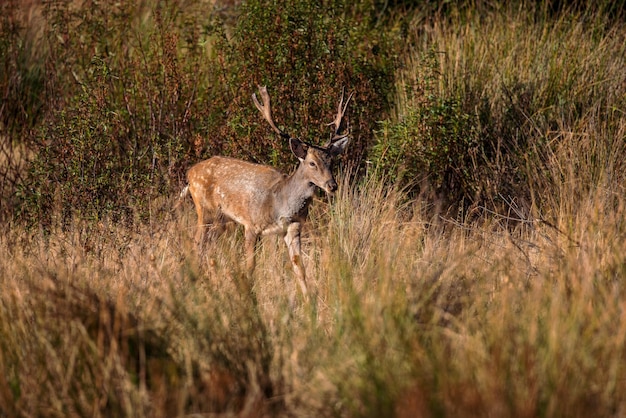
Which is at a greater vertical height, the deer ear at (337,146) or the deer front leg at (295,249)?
the deer ear at (337,146)

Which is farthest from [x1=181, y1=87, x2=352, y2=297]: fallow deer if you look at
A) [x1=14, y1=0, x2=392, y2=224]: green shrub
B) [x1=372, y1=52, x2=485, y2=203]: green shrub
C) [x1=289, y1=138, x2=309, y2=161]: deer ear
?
[x1=372, y1=52, x2=485, y2=203]: green shrub

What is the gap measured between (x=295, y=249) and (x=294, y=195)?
0.46m

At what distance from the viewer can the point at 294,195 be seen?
790 cm

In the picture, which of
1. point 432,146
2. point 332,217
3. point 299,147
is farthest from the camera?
point 432,146

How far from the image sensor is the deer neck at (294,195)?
7.86m

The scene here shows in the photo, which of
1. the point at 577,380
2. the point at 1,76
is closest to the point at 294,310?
the point at 577,380

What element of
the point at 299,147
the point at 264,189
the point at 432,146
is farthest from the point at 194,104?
the point at 432,146

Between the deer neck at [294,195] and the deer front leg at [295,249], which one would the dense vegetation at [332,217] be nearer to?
the deer front leg at [295,249]

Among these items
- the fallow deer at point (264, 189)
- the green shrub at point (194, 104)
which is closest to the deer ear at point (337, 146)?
the fallow deer at point (264, 189)

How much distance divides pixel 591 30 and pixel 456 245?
4.34 meters

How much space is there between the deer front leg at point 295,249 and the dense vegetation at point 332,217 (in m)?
0.10

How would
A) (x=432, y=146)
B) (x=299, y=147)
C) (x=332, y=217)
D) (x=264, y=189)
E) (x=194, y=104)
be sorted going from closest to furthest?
1. (x=332, y=217)
2. (x=299, y=147)
3. (x=264, y=189)
4. (x=432, y=146)
5. (x=194, y=104)

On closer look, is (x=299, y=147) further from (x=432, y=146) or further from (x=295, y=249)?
(x=432, y=146)

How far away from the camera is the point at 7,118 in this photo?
1077 cm
